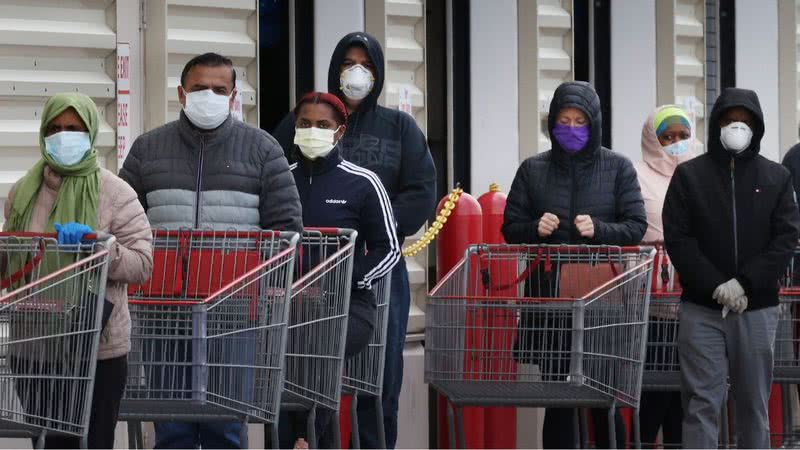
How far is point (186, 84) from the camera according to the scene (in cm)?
804

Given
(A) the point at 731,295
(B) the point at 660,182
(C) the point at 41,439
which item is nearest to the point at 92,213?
(C) the point at 41,439

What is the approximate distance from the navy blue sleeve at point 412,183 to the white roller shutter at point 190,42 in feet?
4.40

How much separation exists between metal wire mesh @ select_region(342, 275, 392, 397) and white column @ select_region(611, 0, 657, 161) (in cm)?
463

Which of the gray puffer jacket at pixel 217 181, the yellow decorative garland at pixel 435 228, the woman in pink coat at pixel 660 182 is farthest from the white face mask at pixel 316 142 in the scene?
the yellow decorative garland at pixel 435 228

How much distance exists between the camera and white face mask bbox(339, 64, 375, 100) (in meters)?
9.24

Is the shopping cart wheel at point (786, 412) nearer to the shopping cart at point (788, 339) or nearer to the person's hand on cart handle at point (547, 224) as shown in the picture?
the shopping cart at point (788, 339)

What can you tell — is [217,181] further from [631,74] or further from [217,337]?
[631,74]

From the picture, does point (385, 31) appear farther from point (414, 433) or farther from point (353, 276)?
point (353, 276)

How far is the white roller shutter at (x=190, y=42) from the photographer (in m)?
9.86

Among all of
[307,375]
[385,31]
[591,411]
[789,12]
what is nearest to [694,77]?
[789,12]

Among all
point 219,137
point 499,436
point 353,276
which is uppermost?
point 219,137

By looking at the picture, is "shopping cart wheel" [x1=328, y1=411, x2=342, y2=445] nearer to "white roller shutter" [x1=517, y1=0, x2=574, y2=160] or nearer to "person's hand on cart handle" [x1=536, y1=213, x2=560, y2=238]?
"person's hand on cart handle" [x1=536, y1=213, x2=560, y2=238]

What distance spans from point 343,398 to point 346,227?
202 cm

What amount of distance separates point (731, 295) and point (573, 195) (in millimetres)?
1185
